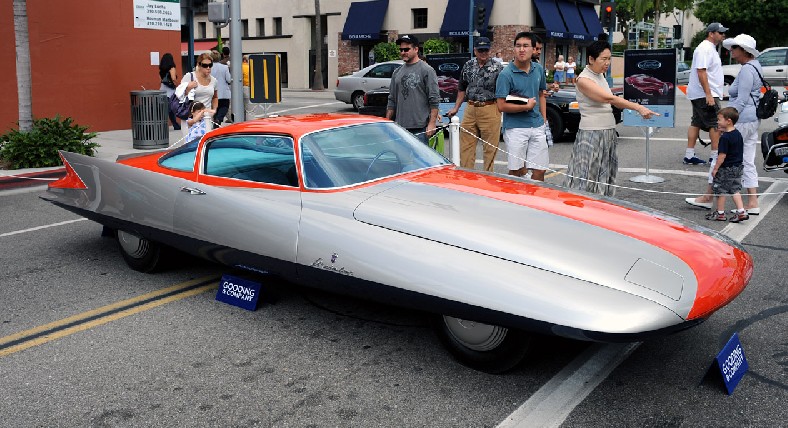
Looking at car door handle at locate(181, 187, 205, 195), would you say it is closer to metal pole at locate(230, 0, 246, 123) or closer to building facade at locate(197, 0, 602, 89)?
metal pole at locate(230, 0, 246, 123)

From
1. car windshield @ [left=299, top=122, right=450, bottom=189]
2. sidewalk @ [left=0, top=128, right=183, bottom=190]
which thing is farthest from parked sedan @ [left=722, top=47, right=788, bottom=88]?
car windshield @ [left=299, top=122, right=450, bottom=189]

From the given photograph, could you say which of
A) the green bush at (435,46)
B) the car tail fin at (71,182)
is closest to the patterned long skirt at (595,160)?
the car tail fin at (71,182)

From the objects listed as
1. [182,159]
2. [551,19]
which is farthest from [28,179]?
[551,19]

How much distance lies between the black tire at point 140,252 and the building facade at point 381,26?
108 feet

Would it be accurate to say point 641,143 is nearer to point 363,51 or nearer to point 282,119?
point 282,119

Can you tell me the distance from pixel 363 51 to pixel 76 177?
38.8 meters

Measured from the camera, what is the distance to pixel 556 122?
592 inches

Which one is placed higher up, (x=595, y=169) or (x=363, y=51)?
(x=363, y=51)

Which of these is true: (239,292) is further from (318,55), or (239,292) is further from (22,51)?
(318,55)

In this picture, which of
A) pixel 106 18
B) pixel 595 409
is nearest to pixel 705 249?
pixel 595 409

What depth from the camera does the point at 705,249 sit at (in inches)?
163

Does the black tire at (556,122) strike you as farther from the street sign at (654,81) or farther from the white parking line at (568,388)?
the white parking line at (568,388)

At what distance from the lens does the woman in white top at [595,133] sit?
6.80m

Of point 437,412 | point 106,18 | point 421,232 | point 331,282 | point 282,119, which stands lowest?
point 437,412
